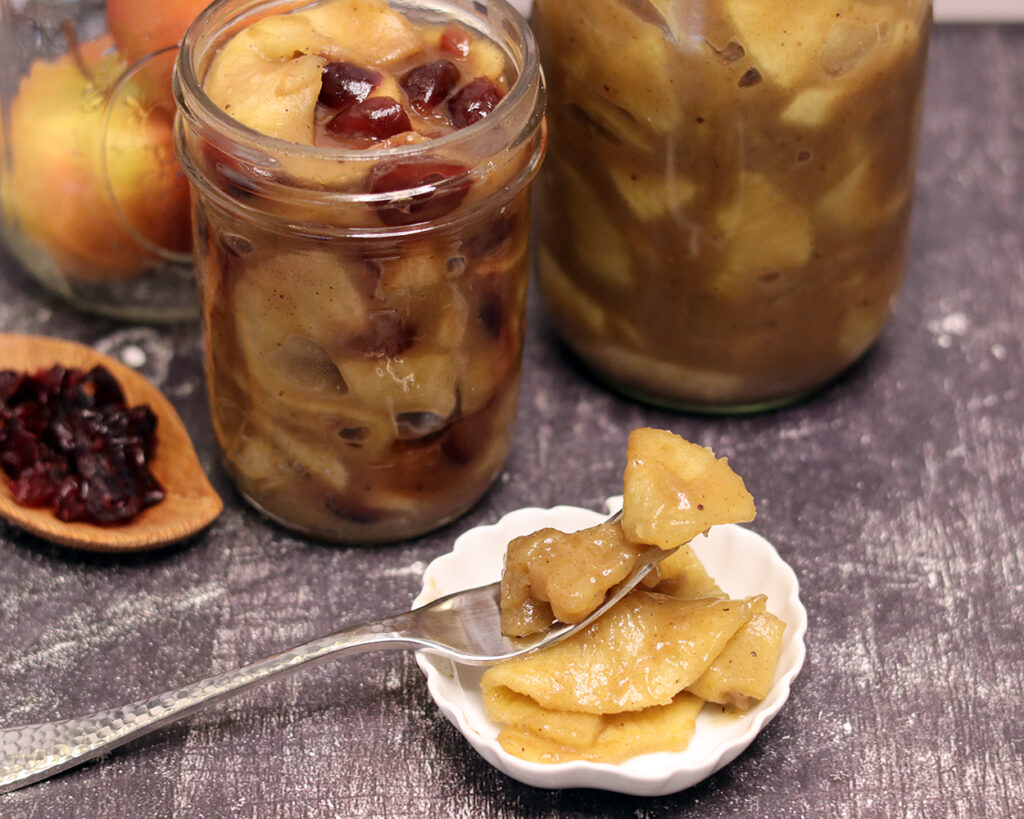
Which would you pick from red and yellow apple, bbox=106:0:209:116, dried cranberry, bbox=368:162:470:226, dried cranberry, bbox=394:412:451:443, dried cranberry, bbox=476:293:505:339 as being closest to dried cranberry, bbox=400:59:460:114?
dried cranberry, bbox=368:162:470:226

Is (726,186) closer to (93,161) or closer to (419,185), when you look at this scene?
(419,185)

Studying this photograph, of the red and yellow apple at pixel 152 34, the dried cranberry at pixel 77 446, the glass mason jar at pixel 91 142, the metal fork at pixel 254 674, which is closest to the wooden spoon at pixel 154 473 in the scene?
the dried cranberry at pixel 77 446

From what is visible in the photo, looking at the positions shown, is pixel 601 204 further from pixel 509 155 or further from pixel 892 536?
pixel 892 536

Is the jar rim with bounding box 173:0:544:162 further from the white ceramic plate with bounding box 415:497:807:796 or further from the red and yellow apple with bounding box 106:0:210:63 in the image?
the white ceramic plate with bounding box 415:497:807:796

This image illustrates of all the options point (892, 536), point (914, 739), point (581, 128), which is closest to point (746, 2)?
point (581, 128)

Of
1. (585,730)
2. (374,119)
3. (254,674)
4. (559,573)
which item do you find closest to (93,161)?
(374,119)

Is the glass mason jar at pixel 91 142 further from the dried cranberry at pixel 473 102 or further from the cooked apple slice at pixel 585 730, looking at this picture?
the cooked apple slice at pixel 585 730
